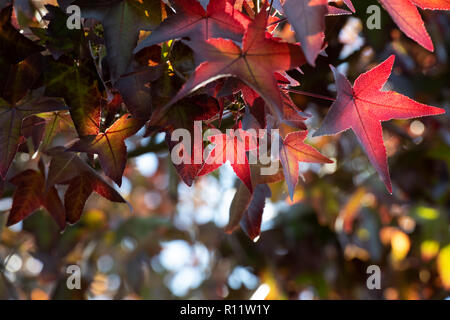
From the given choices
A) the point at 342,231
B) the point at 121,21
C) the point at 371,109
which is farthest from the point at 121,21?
the point at 342,231

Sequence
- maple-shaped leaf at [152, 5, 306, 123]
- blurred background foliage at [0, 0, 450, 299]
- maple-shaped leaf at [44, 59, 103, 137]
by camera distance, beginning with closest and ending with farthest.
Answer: maple-shaped leaf at [152, 5, 306, 123], maple-shaped leaf at [44, 59, 103, 137], blurred background foliage at [0, 0, 450, 299]

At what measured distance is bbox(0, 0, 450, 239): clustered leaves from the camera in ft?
1.75

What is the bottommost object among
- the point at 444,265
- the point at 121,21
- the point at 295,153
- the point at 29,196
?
the point at 444,265

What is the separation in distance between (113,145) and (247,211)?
0.24m

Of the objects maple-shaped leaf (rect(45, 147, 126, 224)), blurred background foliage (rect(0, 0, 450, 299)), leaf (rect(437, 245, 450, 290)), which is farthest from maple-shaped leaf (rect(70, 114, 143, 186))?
leaf (rect(437, 245, 450, 290))

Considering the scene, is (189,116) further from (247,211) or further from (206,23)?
(247,211)

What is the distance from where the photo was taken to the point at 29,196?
2.76 feet

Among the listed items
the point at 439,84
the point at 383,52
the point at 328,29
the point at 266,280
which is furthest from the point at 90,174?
the point at 439,84

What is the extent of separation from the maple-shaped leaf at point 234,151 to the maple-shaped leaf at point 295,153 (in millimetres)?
50

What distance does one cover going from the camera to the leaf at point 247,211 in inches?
29.8

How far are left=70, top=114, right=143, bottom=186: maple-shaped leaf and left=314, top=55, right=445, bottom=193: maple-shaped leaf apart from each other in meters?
0.25

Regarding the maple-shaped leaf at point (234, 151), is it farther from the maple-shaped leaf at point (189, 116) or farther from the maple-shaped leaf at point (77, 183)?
the maple-shaped leaf at point (77, 183)

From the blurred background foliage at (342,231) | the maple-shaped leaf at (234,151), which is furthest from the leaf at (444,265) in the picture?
the maple-shaped leaf at (234,151)

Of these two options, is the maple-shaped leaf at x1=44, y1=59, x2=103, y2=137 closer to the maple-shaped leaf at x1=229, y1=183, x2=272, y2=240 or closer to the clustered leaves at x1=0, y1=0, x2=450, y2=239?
the clustered leaves at x1=0, y1=0, x2=450, y2=239
